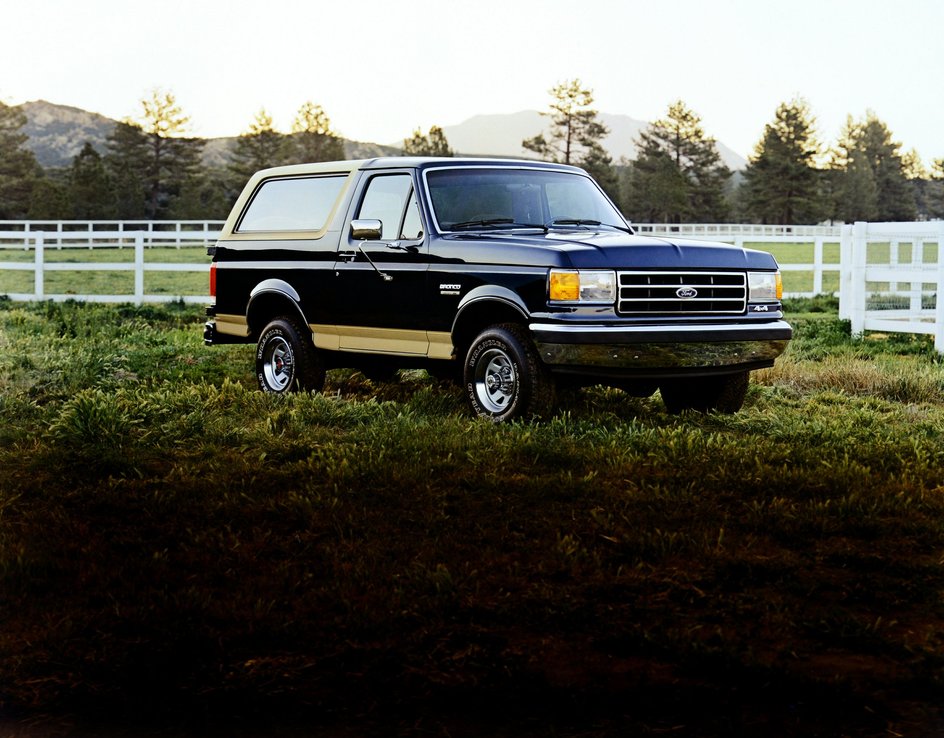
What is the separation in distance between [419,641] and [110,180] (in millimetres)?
89264

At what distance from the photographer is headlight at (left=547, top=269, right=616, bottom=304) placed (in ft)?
31.4

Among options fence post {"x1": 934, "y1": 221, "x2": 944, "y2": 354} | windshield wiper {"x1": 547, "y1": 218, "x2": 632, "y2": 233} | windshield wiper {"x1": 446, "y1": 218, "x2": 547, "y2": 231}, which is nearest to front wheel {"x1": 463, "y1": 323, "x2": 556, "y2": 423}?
windshield wiper {"x1": 446, "y1": 218, "x2": 547, "y2": 231}

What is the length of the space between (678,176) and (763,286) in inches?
4006

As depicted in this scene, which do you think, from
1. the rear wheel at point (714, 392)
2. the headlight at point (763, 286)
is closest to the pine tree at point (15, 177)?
the rear wheel at point (714, 392)

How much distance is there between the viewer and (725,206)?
378 feet

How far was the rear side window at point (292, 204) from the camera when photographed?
1182 centimetres

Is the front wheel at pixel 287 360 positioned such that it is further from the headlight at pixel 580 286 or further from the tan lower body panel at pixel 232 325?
the headlight at pixel 580 286

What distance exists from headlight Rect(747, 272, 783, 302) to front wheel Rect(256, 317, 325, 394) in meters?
3.76

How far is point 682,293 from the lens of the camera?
32.7 feet

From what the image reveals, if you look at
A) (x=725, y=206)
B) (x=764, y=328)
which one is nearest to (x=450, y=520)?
(x=764, y=328)

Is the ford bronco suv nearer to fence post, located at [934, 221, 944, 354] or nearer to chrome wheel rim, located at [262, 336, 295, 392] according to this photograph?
chrome wheel rim, located at [262, 336, 295, 392]

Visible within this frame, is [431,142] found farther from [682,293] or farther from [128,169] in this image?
[682,293]

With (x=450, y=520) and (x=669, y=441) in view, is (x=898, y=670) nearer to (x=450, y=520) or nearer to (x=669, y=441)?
(x=450, y=520)

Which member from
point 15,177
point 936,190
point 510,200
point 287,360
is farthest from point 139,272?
point 936,190
